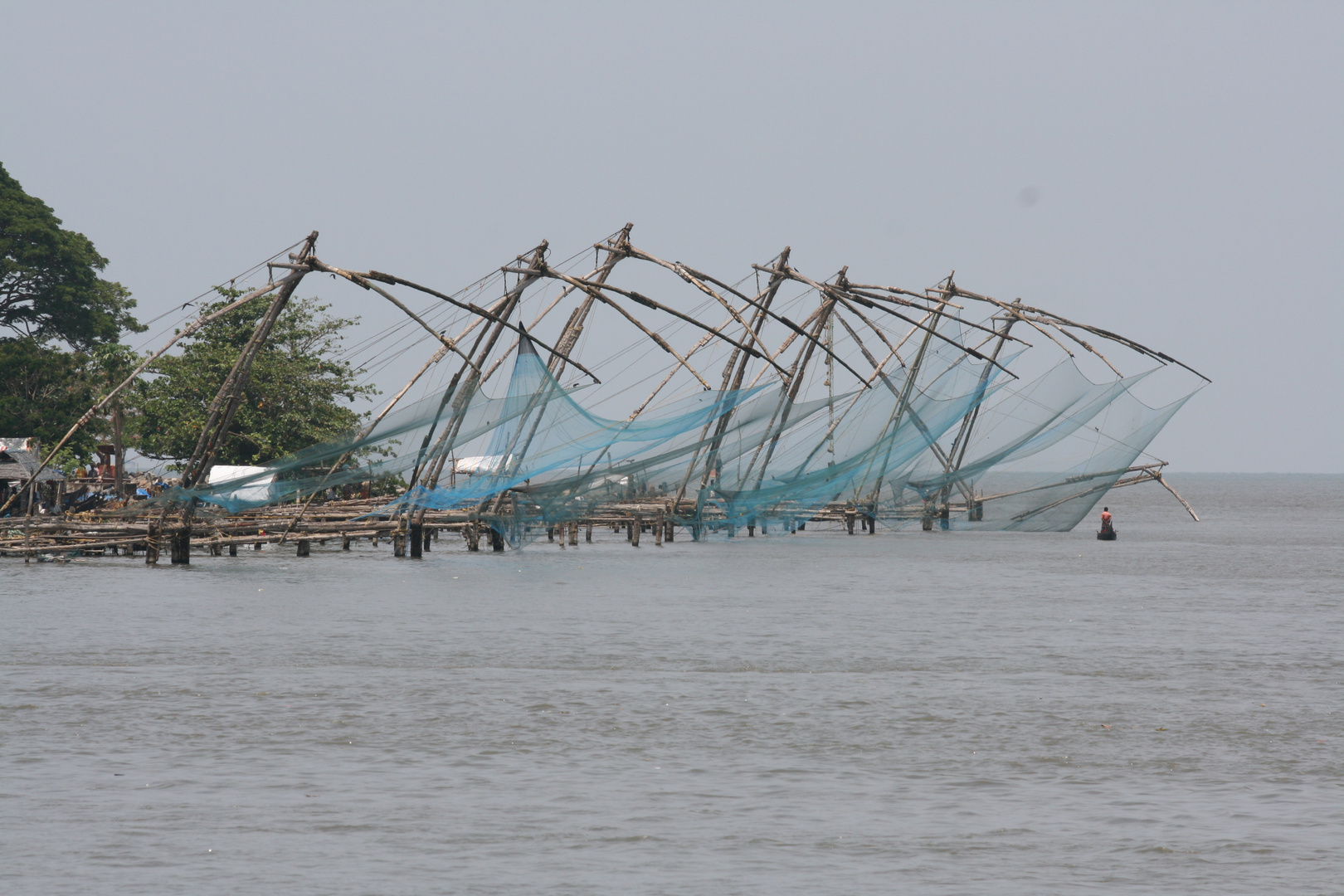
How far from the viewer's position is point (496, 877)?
7879mm

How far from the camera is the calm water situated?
8.15 meters

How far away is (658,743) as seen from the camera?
11391 millimetres

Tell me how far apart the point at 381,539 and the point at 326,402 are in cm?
742

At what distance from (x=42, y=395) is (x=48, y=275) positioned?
23.7 feet

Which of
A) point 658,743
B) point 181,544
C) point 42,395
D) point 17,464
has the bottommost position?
point 658,743

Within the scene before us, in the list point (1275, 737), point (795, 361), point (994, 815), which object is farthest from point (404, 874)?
point (795, 361)

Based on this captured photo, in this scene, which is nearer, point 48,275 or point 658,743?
point 658,743

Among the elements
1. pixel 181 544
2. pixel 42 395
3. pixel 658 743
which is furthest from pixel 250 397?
pixel 658 743

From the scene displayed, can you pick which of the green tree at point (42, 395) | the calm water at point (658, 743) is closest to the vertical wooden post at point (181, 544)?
the calm water at point (658, 743)

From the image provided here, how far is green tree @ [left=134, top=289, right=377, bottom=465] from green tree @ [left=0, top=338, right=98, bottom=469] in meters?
1.80

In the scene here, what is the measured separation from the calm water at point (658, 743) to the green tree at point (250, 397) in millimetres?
19721

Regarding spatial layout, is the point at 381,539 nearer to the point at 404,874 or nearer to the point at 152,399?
the point at 152,399

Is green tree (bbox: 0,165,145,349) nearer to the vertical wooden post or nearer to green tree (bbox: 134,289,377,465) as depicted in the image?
green tree (bbox: 134,289,377,465)

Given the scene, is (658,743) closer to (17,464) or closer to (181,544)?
(181,544)
